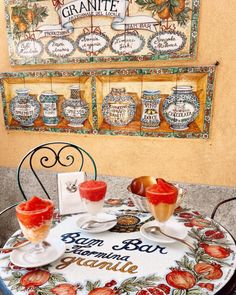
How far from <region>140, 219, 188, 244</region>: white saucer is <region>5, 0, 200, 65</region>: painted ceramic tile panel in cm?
137

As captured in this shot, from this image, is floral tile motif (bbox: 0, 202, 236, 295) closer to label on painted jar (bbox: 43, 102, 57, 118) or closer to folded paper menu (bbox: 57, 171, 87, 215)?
folded paper menu (bbox: 57, 171, 87, 215)

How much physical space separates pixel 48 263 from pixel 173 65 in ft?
5.65

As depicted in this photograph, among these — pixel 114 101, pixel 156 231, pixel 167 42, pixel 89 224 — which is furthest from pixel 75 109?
pixel 156 231

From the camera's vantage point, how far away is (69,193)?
1.38 meters

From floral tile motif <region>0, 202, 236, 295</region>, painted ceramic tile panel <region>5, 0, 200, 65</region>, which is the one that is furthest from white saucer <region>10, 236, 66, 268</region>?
painted ceramic tile panel <region>5, 0, 200, 65</region>

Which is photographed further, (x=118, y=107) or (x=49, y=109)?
(x=49, y=109)

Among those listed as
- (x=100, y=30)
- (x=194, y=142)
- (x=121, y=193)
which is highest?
(x=100, y=30)

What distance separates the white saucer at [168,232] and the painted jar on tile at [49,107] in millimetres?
1633

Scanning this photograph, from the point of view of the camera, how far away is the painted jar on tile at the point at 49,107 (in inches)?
101

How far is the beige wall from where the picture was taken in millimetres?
2039

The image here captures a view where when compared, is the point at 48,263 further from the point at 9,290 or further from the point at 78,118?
the point at 78,118

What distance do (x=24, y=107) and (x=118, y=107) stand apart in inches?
37.1

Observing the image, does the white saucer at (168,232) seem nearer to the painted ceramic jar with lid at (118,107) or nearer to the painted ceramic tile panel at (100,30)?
the painted ceramic jar with lid at (118,107)

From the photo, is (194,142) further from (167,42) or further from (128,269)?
(128,269)
